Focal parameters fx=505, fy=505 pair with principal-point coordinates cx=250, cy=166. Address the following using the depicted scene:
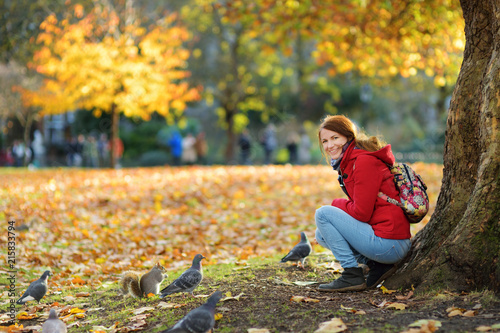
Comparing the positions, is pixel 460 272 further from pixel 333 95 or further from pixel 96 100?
pixel 333 95

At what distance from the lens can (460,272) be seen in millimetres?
3590

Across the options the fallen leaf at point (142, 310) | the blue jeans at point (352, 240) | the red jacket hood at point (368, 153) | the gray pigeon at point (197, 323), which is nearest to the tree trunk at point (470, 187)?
the blue jeans at point (352, 240)

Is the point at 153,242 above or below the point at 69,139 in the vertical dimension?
below

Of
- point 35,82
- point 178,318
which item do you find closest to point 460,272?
point 178,318

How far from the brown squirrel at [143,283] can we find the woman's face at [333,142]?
1842 mm

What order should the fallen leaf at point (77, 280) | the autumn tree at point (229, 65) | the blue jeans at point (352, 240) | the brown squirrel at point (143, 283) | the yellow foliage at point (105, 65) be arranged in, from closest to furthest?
A: the blue jeans at point (352, 240)
the brown squirrel at point (143, 283)
the fallen leaf at point (77, 280)
the yellow foliage at point (105, 65)
the autumn tree at point (229, 65)

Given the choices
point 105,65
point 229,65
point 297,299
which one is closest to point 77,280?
point 297,299

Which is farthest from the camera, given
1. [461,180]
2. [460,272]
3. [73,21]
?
[73,21]

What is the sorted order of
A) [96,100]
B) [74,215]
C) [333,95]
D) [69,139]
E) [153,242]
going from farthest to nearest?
[69,139] → [333,95] → [96,100] → [74,215] → [153,242]

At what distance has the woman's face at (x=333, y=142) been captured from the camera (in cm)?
400

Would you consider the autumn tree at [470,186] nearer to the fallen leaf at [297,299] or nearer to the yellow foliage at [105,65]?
the fallen leaf at [297,299]

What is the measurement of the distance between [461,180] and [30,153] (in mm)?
29564

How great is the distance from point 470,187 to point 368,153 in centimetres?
83

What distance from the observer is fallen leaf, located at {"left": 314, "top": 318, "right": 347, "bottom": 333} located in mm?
3102
